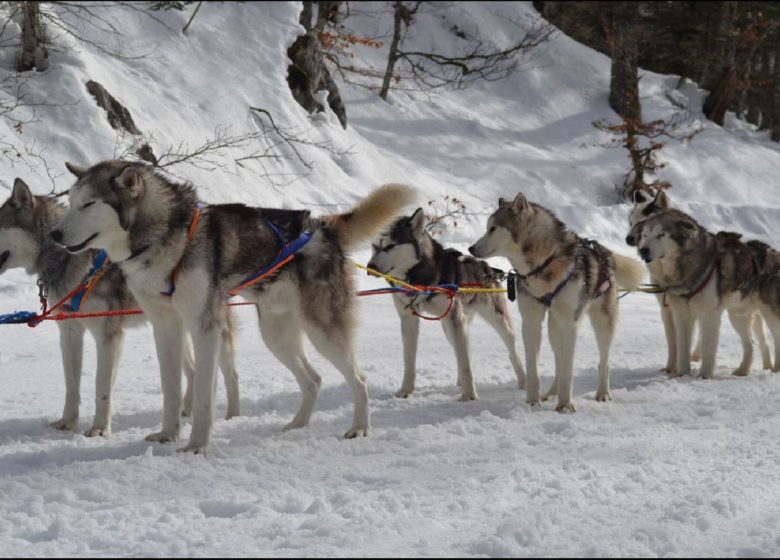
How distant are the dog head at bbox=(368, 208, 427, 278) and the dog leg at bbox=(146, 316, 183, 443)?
6.85 feet

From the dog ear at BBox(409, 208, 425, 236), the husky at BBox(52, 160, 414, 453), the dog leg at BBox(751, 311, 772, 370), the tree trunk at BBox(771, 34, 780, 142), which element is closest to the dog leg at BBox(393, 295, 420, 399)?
the dog ear at BBox(409, 208, 425, 236)

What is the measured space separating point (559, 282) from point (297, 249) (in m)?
1.86

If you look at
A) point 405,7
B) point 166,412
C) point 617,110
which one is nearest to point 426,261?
point 166,412

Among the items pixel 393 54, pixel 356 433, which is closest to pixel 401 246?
pixel 356 433

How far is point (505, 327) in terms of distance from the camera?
616 cm

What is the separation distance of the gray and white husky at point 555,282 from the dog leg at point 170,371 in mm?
2237

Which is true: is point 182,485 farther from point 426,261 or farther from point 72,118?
point 72,118

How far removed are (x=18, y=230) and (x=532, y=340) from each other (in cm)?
324

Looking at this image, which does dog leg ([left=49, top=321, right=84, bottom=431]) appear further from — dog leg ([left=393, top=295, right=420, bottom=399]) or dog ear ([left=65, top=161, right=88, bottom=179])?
dog leg ([left=393, top=295, right=420, bottom=399])

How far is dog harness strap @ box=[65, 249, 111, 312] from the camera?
4.37 meters

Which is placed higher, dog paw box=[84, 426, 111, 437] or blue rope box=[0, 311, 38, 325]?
blue rope box=[0, 311, 38, 325]

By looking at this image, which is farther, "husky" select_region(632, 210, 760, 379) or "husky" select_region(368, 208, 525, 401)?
"husky" select_region(632, 210, 760, 379)

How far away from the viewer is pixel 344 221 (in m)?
4.48

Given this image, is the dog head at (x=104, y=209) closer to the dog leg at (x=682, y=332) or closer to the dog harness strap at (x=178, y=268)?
the dog harness strap at (x=178, y=268)
